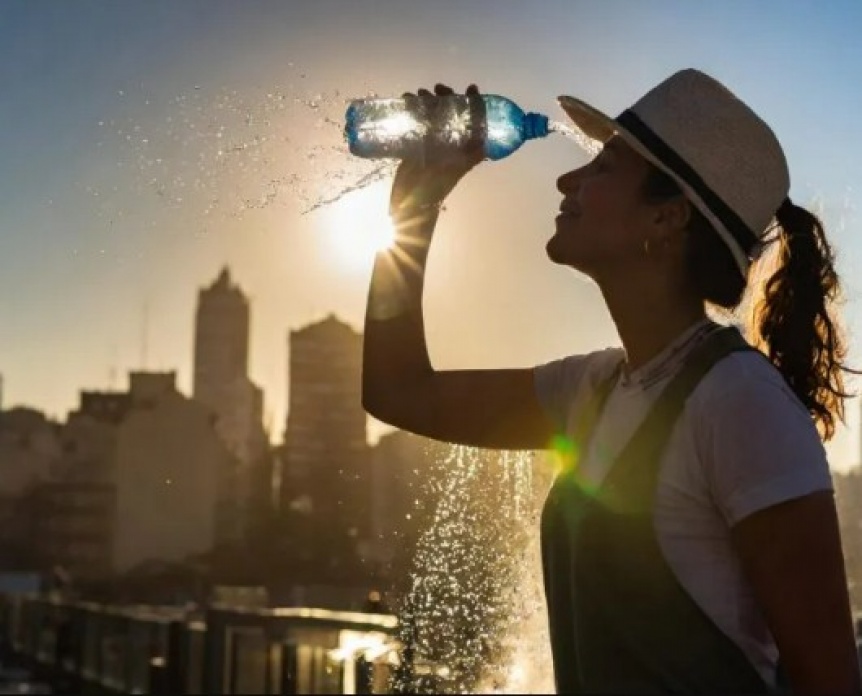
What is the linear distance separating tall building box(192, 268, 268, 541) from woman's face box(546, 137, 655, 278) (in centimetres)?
2437

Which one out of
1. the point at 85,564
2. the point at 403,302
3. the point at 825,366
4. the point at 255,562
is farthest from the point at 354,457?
the point at 85,564

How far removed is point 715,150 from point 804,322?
1.02ft

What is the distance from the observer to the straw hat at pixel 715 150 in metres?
1.85

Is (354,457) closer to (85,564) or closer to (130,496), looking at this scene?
(130,496)

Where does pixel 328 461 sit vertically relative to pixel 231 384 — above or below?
below

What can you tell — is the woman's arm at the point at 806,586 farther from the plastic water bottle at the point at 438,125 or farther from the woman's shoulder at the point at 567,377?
the plastic water bottle at the point at 438,125

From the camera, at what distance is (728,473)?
1567 millimetres

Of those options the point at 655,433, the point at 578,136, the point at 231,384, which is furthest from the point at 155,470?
the point at 655,433

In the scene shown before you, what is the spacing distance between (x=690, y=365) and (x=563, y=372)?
415mm

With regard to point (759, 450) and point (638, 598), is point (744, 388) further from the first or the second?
point (638, 598)

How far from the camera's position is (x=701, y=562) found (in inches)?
64.0

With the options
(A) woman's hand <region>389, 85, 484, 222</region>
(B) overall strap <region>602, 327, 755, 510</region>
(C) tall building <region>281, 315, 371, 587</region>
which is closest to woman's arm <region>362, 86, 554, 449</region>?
(A) woman's hand <region>389, 85, 484, 222</region>

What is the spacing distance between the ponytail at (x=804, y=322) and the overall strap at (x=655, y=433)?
32 cm

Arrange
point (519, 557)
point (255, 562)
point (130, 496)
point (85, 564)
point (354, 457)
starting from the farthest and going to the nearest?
point (85, 564)
point (130, 496)
point (255, 562)
point (354, 457)
point (519, 557)
